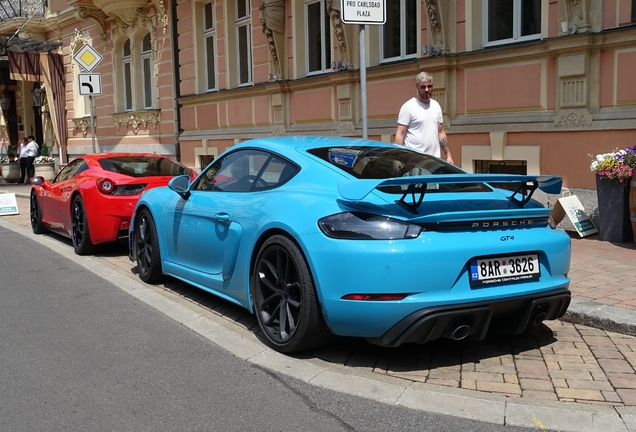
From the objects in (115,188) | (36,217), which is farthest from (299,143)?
(36,217)

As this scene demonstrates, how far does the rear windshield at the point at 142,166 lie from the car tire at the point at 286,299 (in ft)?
14.5

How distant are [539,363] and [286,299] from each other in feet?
5.33

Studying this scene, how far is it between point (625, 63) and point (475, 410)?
6186mm

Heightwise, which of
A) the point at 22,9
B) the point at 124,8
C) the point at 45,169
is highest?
the point at 22,9

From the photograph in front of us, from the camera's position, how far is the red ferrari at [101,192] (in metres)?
8.12

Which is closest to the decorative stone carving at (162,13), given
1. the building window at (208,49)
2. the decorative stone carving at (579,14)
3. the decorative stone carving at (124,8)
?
the decorative stone carving at (124,8)

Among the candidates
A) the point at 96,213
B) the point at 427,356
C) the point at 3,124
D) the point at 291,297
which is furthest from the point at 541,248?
the point at 3,124

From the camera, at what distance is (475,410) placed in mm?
3510

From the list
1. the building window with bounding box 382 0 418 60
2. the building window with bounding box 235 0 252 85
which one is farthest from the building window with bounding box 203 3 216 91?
the building window with bounding box 382 0 418 60

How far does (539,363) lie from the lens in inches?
166

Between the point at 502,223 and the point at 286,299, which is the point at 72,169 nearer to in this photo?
the point at 286,299

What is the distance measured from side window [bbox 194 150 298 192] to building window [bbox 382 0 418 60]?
665cm

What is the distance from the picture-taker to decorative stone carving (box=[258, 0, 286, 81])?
1418 centimetres

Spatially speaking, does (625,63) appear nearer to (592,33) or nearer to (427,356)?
(592,33)
